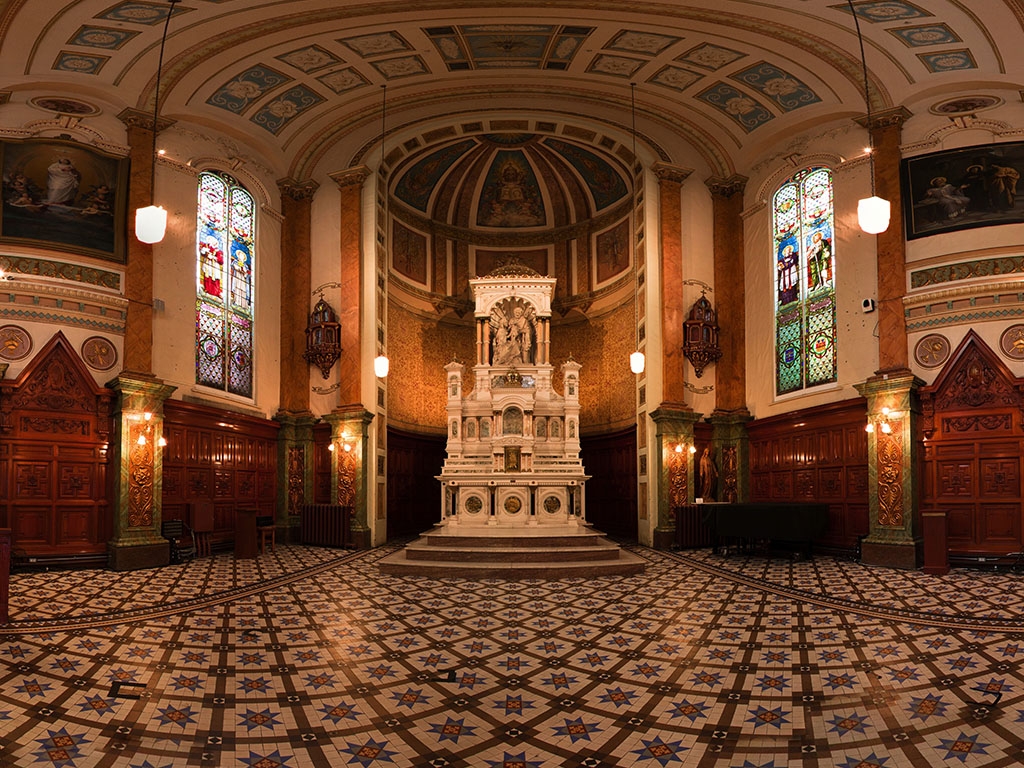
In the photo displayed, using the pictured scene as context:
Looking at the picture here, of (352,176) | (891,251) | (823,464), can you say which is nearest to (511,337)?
(352,176)

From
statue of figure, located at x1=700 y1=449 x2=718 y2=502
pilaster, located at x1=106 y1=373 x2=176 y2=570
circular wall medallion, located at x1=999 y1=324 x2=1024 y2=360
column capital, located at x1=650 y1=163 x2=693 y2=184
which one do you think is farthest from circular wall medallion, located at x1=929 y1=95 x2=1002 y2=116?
pilaster, located at x1=106 y1=373 x2=176 y2=570

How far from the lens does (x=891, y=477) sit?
44.7 ft

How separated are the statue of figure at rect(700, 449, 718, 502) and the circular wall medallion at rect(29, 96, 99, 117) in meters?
14.4

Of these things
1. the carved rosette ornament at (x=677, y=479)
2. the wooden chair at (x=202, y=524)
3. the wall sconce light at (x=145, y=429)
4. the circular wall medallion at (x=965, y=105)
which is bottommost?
the wooden chair at (x=202, y=524)

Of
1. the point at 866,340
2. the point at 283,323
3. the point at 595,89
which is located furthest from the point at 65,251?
the point at 866,340

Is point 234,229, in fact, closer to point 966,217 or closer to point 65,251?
point 65,251

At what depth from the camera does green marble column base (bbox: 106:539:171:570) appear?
13.0 meters

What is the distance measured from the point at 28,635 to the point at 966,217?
1559 cm

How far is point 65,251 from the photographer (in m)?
13.5

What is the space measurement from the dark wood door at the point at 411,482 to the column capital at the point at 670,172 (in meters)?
9.06

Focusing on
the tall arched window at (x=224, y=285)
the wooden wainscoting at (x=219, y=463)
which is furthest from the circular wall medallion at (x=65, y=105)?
the wooden wainscoting at (x=219, y=463)

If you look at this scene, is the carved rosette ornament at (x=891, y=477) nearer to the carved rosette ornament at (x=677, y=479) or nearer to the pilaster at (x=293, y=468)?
the carved rosette ornament at (x=677, y=479)

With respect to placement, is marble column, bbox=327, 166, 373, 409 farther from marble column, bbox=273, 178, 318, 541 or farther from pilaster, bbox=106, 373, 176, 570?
pilaster, bbox=106, 373, 176, 570

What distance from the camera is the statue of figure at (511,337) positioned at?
17.5 meters
